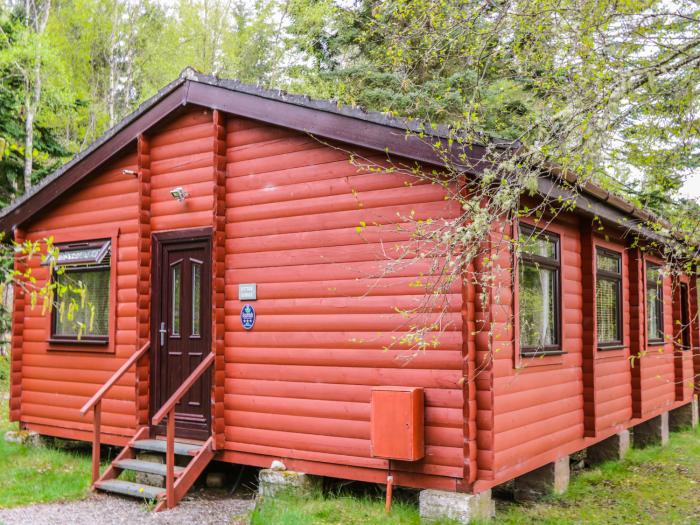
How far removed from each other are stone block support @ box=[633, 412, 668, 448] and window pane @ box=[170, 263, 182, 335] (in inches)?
313

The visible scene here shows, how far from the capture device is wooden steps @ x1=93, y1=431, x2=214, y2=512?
738cm

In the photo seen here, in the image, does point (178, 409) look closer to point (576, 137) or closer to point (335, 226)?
point (335, 226)

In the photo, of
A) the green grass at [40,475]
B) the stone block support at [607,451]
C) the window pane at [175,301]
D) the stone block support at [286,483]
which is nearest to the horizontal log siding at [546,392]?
the stone block support at [607,451]

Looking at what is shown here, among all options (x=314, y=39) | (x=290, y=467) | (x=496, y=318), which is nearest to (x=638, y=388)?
(x=496, y=318)

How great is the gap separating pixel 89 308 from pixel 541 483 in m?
6.12

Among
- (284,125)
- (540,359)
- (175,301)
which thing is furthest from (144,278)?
(540,359)

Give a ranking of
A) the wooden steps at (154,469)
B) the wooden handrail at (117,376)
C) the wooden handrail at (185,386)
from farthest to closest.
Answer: the wooden handrail at (117,376) → the wooden steps at (154,469) → the wooden handrail at (185,386)

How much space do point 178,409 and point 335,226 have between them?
9.81ft

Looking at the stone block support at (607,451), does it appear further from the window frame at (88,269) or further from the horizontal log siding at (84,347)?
the window frame at (88,269)

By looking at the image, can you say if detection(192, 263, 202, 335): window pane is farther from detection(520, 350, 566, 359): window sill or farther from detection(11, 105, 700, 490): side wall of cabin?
detection(520, 350, 566, 359): window sill

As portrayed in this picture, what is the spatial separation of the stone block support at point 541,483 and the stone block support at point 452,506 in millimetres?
1711

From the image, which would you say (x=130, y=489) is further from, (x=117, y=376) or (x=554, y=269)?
(x=554, y=269)

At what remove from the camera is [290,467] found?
7410 mm

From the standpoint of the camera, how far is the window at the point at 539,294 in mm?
7504
